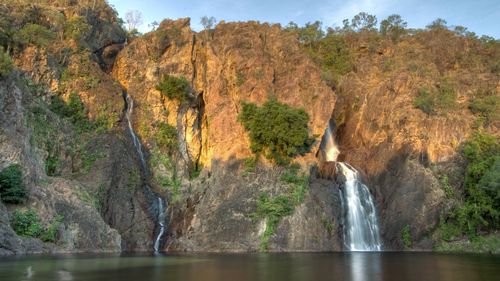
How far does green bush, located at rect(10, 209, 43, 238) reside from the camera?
1202 inches

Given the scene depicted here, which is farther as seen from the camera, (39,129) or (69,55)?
(69,55)

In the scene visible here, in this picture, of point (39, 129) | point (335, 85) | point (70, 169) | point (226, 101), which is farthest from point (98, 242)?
point (335, 85)

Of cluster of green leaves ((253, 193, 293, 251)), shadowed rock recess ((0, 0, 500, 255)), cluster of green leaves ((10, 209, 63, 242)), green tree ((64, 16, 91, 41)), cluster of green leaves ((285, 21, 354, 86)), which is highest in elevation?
cluster of green leaves ((285, 21, 354, 86))

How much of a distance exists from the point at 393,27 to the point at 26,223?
59838 millimetres

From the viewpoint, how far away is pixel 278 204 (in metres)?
42.4

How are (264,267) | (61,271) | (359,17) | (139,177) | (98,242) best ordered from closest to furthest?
(61,271) → (264,267) → (98,242) → (139,177) → (359,17)

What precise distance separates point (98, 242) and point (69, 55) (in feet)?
73.9

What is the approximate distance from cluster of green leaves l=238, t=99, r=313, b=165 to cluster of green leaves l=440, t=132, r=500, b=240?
15.4 metres

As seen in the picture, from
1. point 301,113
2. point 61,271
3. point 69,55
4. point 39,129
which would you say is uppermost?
point 69,55

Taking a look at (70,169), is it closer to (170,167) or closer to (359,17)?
(170,167)

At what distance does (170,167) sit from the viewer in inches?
1897

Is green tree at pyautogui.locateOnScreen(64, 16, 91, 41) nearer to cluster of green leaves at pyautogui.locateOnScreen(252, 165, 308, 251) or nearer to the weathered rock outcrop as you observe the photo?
the weathered rock outcrop

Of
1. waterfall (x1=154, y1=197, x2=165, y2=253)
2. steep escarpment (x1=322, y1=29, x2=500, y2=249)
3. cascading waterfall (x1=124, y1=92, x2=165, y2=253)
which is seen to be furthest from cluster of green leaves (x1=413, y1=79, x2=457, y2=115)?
cascading waterfall (x1=124, y1=92, x2=165, y2=253)

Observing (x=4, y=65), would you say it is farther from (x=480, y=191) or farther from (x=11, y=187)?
(x=480, y=191)
